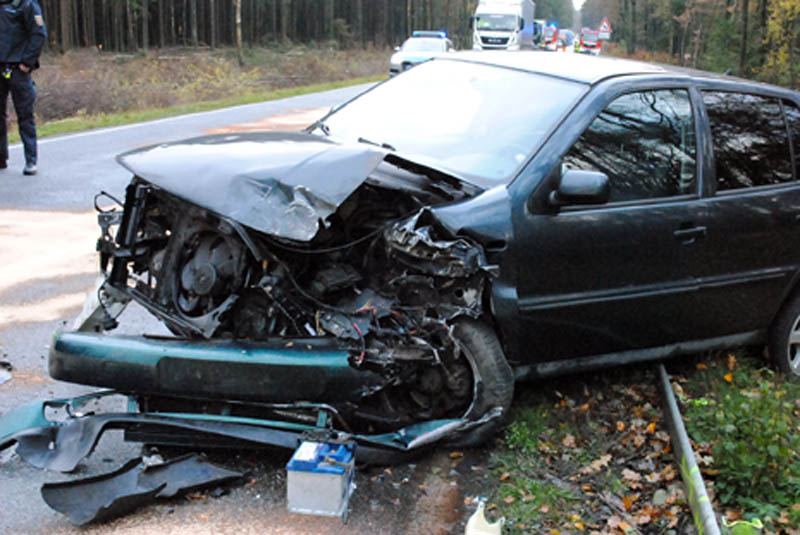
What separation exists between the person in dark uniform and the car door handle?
825cm

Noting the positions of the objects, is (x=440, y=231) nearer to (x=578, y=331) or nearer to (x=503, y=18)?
(x=578, y=331)

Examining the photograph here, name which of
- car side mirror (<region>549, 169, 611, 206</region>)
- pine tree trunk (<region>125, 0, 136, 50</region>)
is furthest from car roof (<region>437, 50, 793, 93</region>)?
pine tree trunk (<region>125, 0, 136, 50</region>)

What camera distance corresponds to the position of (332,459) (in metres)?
3.33

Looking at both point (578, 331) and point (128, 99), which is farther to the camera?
point (128, 99)

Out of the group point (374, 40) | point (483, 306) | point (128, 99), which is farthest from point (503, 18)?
point (483, 306)

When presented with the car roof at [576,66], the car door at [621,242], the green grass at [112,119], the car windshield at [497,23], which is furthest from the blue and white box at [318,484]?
the car windshield at [497,23]

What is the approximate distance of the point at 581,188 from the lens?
4.04 meters

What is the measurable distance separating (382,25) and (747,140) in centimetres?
7611

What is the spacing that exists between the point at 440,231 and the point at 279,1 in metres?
64.8

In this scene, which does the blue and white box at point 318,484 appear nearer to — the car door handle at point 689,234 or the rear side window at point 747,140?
the car door handle at point 689,234

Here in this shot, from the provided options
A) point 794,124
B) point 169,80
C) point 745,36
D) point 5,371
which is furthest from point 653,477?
point 169,80

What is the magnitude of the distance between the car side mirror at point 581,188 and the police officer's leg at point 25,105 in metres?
8.01

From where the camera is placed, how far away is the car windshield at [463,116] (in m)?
4.36

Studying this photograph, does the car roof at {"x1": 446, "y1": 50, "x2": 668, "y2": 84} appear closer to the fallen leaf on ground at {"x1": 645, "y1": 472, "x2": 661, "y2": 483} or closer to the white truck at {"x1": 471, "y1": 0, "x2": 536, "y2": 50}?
the fallen leaf on ground at {"x1": 645, "y1": 472, "x2": 661, "y2": 483}
